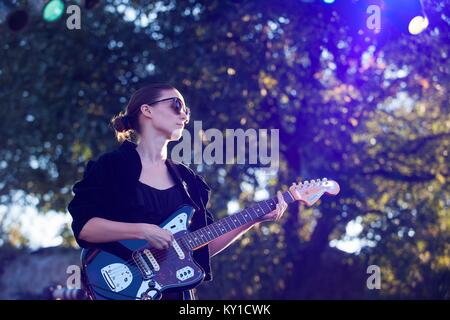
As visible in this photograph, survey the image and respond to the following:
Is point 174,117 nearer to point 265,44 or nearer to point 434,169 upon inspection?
point 265,44

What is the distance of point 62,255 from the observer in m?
12.2

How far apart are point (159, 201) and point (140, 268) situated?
37 cm

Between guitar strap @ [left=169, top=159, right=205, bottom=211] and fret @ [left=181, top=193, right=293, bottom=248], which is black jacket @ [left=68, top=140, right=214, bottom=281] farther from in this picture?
fret @ [left=181, top=193, right=293, bottom=248]

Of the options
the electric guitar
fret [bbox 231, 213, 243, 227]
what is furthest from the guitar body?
fret [bbox 231, 213, 243, 227]

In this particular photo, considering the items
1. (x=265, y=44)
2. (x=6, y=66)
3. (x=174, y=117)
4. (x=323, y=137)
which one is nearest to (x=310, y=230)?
(x=323, y=137)

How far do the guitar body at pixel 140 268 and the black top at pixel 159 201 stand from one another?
36 millimetres

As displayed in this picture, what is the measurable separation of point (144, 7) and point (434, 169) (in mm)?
4406

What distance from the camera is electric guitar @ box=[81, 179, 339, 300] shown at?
4.28 metres

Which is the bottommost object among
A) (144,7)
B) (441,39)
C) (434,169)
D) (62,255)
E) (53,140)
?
(62,255)

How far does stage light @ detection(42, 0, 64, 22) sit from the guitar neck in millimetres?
6346

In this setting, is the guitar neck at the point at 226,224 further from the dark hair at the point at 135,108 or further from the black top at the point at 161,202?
the dark hair at the point at 135,108

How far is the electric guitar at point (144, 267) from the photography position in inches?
169

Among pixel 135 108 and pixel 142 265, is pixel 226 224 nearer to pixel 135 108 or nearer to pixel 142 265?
pixel 142 265

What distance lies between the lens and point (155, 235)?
4.19 metres
